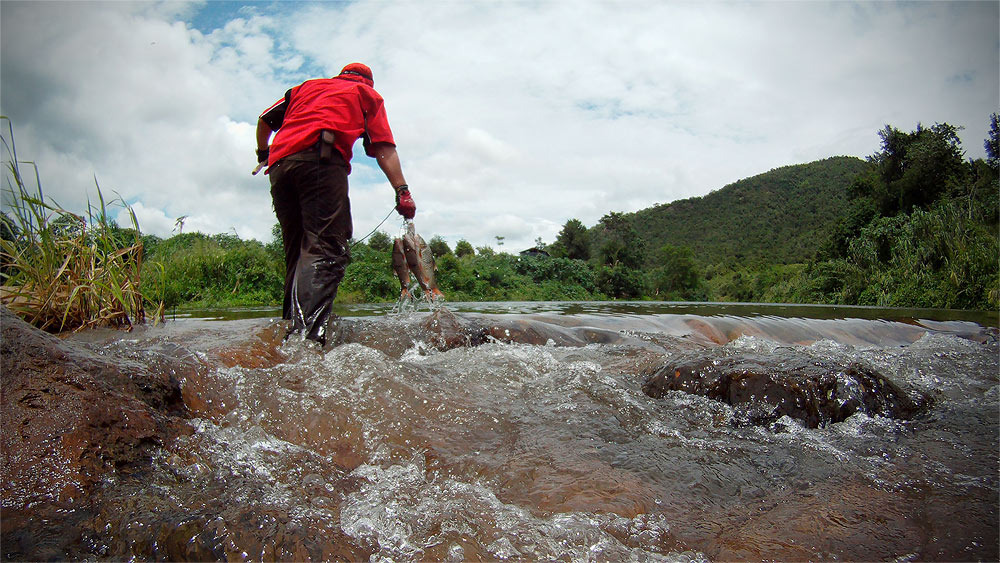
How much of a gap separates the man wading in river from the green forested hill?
49665 millimetres

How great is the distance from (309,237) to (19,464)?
7.16 ft

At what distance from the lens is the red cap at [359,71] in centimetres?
353

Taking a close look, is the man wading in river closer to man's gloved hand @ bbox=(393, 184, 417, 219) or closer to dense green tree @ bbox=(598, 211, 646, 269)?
man's gloved hand @ bbox=(393, 184, 417, 219)

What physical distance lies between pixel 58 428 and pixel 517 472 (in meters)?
1.29

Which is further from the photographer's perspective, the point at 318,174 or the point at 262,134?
the point at 262,134

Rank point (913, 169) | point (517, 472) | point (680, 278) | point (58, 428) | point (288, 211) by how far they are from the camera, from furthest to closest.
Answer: point (680, 278)
point (913, 169)
point (288, 211)
point (517, 472)
point (58, 428)

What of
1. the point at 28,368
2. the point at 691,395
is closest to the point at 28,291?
the point at 28,368

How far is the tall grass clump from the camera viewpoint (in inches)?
130

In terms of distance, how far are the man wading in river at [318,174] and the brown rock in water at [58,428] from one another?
4.92ft

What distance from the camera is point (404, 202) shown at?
3.59m

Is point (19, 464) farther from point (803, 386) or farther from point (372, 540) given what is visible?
point (803, 386)

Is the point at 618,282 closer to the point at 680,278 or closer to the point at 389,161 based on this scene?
the point at 680,278

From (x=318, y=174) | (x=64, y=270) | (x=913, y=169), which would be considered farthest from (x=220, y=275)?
(x=913, y=169)

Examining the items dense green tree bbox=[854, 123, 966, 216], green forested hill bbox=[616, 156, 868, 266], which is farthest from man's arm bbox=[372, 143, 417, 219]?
green forested hill bbox=[616, 156, 868, 266]
